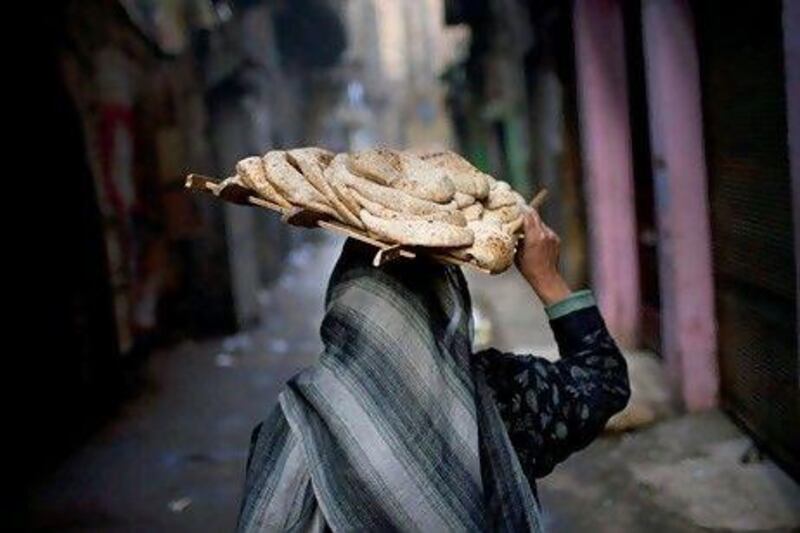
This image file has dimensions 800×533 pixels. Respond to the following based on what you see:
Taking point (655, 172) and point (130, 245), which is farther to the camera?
point (130, 245)

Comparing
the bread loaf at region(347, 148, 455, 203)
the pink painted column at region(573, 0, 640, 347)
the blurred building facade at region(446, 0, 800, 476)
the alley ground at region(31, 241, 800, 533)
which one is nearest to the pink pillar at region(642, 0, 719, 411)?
the blurred building facade at region(446, 0, 800, 476)

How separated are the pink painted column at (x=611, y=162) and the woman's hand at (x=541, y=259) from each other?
16.9ft

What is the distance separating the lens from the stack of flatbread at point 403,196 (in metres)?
1.65

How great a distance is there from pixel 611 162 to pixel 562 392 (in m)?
5.36

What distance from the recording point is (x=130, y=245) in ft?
29.0

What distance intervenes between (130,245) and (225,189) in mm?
7459

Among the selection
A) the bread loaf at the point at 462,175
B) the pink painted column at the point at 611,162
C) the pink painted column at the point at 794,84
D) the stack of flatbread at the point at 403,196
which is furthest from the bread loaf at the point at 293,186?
the pink painted column at the point at 611,162

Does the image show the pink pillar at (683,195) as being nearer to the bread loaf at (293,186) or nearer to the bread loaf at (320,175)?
the bread loaf at (320,175)

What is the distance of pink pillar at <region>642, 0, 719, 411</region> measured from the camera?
16.6ft

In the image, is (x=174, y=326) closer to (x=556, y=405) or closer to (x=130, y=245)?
(x=130, y=245)

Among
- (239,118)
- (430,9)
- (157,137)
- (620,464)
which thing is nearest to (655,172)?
(620,464)

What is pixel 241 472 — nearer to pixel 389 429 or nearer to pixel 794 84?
pixel 794 84

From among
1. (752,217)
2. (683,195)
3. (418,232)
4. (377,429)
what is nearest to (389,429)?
(377,429)

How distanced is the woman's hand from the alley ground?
95.5 inches
